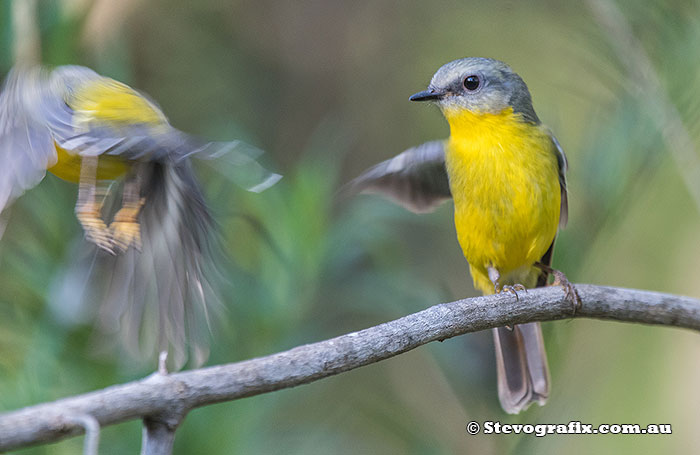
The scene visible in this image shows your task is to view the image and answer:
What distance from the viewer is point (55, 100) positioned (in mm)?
2375

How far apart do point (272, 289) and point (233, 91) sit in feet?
8.33

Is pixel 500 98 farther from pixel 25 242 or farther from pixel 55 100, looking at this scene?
pixel 25 242

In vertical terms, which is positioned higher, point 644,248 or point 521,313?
point 644,248

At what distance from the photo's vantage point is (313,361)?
195cm

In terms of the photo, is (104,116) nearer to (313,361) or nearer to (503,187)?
(313,361)

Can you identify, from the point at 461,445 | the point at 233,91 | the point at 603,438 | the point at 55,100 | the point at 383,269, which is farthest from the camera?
the point at 233,91

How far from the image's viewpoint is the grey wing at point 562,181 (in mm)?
3447

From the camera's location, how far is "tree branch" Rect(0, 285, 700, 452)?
4.86ft

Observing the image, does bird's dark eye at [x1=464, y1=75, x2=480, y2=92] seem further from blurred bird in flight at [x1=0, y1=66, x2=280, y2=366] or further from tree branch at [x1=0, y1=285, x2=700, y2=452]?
blurred bird in flight at [x1=0, y1=66, x2=280, y2=366]

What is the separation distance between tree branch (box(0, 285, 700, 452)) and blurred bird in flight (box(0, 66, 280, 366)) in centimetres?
49

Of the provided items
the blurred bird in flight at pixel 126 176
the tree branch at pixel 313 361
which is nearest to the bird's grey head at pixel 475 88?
the tree branch at pixel 313 361

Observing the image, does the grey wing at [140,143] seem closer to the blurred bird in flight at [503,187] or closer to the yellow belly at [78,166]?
the yellow belly at [78,166]

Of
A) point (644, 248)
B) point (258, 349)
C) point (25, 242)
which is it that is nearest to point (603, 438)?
point (644, 248)

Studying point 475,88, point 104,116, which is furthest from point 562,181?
point 104,116
